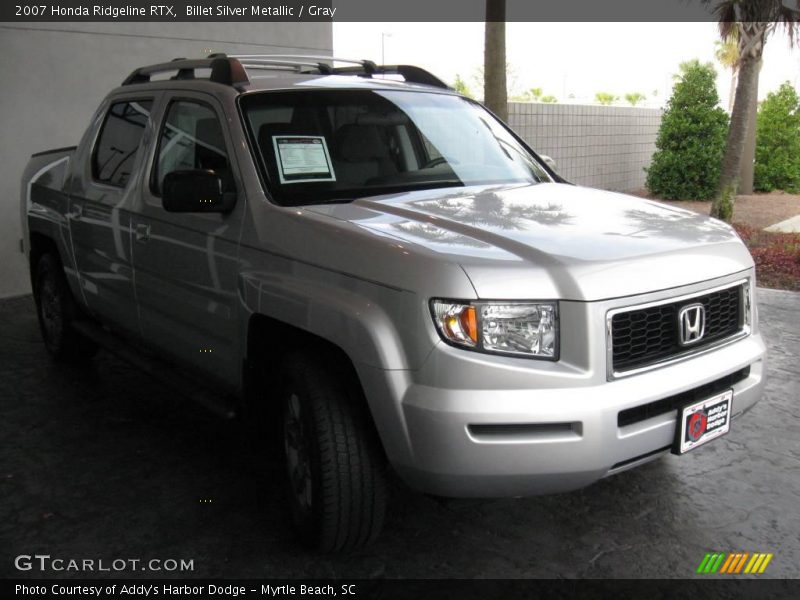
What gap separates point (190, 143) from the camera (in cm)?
405

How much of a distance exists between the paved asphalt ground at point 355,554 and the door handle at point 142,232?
109 cm

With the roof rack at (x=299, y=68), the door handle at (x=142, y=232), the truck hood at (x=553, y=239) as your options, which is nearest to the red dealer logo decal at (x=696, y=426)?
the truck hood at (x=553, y=239)

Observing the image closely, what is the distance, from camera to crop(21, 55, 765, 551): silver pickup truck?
8.82 ft

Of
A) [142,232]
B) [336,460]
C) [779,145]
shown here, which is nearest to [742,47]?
[779,145]

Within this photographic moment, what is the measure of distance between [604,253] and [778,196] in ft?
52.0

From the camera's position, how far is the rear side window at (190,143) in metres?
3.84

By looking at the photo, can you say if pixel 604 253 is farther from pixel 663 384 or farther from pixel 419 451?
pixel 419 451

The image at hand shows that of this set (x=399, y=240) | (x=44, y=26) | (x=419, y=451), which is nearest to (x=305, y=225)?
(x=399, y=240)

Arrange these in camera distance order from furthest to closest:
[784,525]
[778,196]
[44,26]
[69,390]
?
[778,196]
[44,26]
[69,390]
[784,525]

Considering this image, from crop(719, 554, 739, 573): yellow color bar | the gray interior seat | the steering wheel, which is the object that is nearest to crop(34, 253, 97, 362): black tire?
the gray interior seat

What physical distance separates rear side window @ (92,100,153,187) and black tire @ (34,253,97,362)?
3.17 ft

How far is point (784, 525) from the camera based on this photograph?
350 cm

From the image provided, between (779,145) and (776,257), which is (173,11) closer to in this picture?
(776,257)

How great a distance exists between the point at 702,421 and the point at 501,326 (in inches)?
35.4
